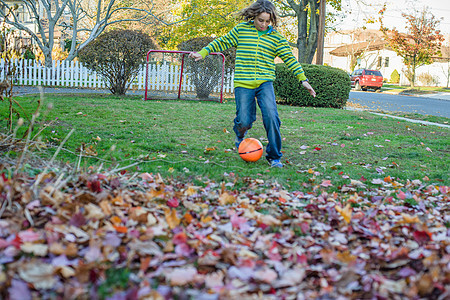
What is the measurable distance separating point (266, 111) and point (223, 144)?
1.37 metres

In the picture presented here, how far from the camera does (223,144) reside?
19.0ft

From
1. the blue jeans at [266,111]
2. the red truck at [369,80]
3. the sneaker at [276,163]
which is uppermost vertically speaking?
the red truck at [369,80]

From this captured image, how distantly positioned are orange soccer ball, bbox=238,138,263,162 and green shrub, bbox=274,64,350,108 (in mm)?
8357

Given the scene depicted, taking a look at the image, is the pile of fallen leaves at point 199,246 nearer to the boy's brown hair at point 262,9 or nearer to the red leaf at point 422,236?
the red leaf at point 422,236

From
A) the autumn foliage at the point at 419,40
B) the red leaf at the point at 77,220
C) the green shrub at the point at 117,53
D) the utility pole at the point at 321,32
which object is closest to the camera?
the red leaf at the point at 77,220

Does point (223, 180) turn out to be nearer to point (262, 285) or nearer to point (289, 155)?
point (289, 155)

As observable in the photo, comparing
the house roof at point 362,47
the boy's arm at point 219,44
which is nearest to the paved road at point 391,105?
the boy's arm at point 219,44

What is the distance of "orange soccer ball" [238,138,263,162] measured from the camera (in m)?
4.73

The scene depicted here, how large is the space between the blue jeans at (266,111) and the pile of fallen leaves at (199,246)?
1544 mm

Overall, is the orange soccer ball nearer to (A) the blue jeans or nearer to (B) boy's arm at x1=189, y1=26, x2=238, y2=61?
(A) the blue jeans

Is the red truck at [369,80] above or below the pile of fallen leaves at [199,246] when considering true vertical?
above

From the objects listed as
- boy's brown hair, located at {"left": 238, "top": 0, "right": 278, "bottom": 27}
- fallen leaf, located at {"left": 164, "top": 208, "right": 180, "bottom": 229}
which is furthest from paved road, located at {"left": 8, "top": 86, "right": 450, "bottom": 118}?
fallen leaf, located at {"left": 164, "top": 208, "right": 180, "bottom": 229}

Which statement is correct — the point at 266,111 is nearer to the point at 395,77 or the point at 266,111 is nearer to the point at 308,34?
the point at 308,34

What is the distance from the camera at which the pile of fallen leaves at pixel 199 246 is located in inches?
70.6
